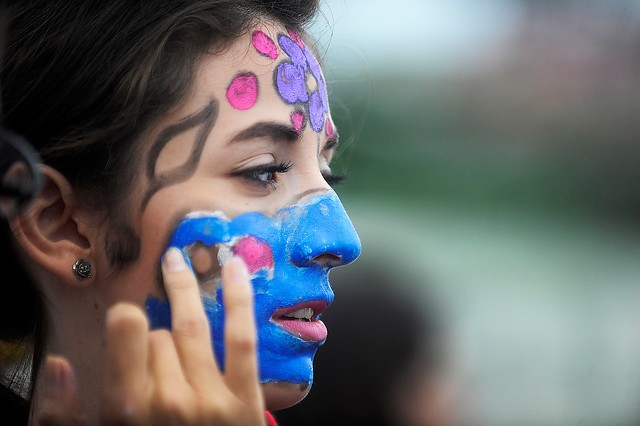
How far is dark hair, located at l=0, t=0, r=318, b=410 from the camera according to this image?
→ 180cm

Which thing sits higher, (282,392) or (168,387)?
(282,392)

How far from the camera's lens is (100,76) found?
1.81 meters

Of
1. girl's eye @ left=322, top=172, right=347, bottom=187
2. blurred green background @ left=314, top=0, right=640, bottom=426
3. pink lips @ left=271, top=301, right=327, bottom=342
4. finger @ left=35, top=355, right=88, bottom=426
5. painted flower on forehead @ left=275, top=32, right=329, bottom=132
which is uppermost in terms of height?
blurred green background @ left=314, top=0, right=640, bottom=426

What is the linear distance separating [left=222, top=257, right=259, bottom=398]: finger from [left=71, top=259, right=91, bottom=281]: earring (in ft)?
1.71

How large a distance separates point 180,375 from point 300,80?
841 mm

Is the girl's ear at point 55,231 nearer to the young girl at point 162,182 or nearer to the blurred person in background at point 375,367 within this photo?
the young girl at point 162,182

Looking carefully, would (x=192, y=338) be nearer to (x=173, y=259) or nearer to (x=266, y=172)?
(x=173, y=259)

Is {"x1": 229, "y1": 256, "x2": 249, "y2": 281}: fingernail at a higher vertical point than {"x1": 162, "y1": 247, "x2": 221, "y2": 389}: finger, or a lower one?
higher

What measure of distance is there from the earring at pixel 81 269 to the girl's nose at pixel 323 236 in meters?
0.47

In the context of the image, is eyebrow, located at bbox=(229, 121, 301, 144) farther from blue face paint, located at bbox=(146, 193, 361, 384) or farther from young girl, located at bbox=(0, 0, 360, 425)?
blue face paint, located at bbox=(146, 193, 361, 384)

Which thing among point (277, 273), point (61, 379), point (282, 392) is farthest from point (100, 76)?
point (282, 392)

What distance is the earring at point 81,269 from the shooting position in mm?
1803

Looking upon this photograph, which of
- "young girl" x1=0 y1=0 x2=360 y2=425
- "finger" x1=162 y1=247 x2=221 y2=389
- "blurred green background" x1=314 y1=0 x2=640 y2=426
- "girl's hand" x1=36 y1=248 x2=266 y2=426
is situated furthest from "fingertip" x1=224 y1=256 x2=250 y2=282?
"blurred green background" x1=314 y1=0 x2=640 y2=426

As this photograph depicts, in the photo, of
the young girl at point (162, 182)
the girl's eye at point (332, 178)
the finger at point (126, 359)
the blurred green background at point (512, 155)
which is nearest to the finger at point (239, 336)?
the finger at point (126, 359)
